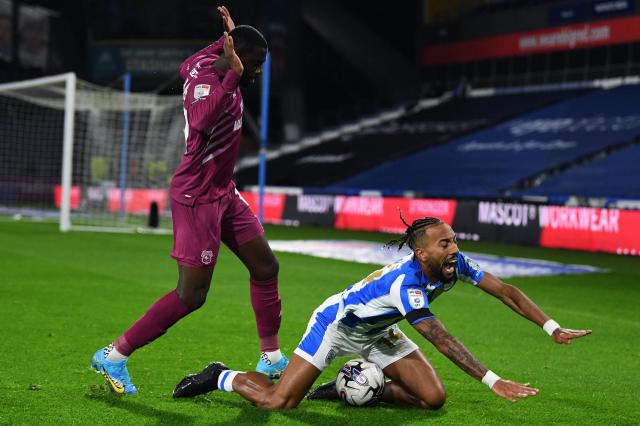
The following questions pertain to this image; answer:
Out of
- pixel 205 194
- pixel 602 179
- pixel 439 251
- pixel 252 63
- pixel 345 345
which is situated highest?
pixel 252 63

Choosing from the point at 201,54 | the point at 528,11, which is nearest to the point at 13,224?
the point at 201,54

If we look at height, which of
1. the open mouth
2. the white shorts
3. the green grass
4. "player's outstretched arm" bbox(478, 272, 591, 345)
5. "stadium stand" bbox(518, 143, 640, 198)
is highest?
"stadium stand" bbox(518, 143, 640, 198)

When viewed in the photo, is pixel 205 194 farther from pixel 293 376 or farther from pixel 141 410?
pixel 141 410

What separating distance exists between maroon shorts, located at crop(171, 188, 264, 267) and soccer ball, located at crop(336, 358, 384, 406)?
3.73 ft

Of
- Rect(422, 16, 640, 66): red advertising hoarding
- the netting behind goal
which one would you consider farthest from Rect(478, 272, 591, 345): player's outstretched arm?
Rect(422, 16, 640, 66): red advertising hoarding

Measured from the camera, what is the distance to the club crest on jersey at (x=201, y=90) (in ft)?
20.1

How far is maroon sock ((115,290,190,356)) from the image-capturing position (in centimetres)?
621

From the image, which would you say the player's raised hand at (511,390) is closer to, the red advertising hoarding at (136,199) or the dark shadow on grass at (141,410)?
the dark shadow on grass at (141,410)

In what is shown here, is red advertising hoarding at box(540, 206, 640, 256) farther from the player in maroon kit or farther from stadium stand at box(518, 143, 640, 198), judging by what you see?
the player in maroon kit

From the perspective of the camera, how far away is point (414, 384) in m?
6.20

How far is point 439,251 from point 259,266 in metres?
1.60

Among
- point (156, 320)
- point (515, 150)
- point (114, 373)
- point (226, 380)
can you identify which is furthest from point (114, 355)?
point (515, 150)

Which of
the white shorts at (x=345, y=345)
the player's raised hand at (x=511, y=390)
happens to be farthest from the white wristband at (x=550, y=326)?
the white shorts at (x=345, y=345)

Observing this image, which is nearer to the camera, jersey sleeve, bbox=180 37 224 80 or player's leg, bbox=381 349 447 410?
player's leg, bbox=381 349 447 410
